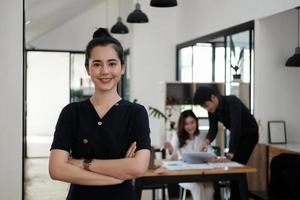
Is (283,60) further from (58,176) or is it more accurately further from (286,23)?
(58,176)

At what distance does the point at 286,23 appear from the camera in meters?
4.98

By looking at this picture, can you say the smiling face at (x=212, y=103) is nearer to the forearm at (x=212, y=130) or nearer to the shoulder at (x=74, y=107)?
the forearm at (x=212, y=130)

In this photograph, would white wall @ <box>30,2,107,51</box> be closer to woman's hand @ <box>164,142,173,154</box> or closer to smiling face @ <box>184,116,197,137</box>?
woman's hand @ <box>164,142,173,154</box>

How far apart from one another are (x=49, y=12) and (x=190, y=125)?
3.97 meters

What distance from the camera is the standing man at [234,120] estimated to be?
13.5ft

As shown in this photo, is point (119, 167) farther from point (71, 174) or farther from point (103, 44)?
point (103, 44)

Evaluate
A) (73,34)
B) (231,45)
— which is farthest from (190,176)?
(73,34)

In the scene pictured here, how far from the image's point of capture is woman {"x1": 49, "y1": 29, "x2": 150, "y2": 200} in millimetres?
1462

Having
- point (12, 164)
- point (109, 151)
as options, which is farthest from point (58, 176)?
point (12, 164)

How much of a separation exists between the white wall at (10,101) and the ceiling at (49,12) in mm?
1458

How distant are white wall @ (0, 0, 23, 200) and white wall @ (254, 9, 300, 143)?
2.73 metres

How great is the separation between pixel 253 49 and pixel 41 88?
5682 mm

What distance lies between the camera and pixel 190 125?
4285mm

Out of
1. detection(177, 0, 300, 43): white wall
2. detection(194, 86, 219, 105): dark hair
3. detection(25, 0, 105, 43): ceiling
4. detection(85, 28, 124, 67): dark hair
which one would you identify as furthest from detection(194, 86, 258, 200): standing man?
detection(85, 28, 124, 67): dark hair
